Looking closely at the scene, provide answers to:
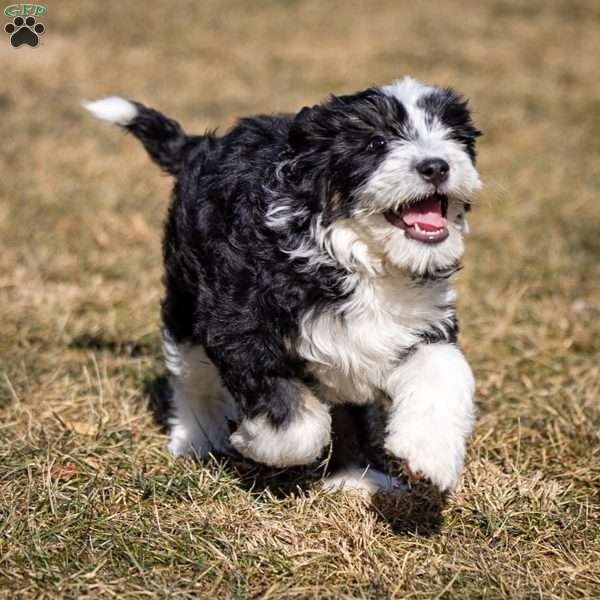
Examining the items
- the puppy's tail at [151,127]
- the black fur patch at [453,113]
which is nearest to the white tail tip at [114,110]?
the puppy's tail at [151,127]

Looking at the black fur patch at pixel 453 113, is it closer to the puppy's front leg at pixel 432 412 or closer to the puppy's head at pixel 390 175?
the puppy's head at pixel 390 175

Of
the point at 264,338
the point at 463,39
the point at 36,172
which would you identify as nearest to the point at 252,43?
the point at 463,39

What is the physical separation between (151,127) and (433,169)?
1.70 metres

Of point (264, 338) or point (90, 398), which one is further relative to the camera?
point (90, 398)

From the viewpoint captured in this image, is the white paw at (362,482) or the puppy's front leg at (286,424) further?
the white paw at (362,482)

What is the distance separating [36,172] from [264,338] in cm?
524

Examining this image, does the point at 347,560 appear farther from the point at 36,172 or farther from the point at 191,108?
the point at 191,108

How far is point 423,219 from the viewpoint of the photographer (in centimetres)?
321

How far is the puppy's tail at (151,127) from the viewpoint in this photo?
14.1 ft

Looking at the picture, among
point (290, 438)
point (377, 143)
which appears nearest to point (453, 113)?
point (377, 143)

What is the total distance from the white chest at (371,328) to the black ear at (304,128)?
0.55 meters

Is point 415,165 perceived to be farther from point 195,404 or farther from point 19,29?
point 19,29

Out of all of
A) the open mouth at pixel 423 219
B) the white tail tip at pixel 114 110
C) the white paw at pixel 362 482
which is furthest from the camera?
the white tail tip at pixel 114 110

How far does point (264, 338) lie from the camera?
Answer: 3328 mm
